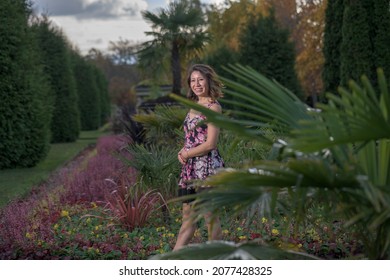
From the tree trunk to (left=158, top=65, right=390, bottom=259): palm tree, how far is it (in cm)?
1949

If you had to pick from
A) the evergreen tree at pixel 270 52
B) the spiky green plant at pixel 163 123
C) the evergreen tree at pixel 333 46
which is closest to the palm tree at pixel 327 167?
the spiky green plant at pixel 163 123

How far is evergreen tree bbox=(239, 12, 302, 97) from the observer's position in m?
21.7

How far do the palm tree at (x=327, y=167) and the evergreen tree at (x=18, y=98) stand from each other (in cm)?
1248

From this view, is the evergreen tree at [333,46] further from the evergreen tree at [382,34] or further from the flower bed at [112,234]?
the flower bed at [112,234]

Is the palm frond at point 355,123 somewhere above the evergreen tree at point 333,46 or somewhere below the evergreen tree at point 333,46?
below

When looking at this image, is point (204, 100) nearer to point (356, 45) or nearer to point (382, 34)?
point (356, 45)

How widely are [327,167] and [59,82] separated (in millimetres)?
24707

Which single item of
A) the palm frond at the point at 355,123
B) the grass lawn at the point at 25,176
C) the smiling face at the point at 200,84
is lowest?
the grass lawn at the point at 25,176

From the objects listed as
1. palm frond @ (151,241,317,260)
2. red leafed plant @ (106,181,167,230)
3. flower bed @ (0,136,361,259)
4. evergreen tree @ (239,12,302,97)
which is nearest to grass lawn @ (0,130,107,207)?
flower bed @ (0,136,361,259)

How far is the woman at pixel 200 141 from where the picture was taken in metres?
4.97

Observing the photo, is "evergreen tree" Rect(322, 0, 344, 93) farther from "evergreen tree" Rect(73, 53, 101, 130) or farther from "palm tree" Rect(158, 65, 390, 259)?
"evergreen tree" Rect(73, 53, 101, 130)

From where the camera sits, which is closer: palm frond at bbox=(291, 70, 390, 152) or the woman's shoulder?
palm frond at bbox=(291, 70, 390, 152)

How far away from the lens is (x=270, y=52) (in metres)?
22.1
